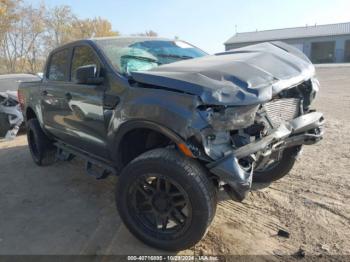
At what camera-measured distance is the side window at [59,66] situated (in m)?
4.64

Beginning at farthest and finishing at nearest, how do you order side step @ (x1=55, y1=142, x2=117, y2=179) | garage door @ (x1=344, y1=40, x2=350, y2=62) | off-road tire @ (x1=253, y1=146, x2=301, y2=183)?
garage door @ (x1=344, y1=40, x2=350, y2=62) → off-road tire @ (x1=253, y1=146, x2=301, y2=183) → side step @ (x1=55, y1=142, x2=117, y2=179)

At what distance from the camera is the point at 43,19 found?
1171 inches

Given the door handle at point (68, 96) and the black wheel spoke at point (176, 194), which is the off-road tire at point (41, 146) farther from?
the black wheel spoke at point (176, 194)

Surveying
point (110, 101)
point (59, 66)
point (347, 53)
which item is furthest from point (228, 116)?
point (347, 53)

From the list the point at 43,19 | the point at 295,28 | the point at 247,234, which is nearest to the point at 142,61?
the point at 247,234

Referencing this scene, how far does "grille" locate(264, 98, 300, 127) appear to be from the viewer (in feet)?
10.6

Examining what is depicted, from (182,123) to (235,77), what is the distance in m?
0.60

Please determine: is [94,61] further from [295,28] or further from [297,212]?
[295,28]

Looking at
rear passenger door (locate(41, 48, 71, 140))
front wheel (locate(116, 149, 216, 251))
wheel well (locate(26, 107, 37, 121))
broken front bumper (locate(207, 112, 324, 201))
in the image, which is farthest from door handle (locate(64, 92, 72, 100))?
broken front bumper (locate(207, 112, 324, 201))

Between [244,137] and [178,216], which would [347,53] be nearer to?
[244,137]

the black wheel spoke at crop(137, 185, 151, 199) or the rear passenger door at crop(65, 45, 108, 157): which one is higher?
the rear passenger door at crop(65, 45, 108, 157)

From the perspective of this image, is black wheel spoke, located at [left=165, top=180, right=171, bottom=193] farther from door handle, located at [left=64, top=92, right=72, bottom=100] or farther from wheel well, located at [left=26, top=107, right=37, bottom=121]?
wheel well, located at [left=26, top=107, right=37, bottom=121]

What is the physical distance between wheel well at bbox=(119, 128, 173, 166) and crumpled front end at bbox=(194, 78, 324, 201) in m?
0.78

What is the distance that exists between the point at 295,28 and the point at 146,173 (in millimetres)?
55351
